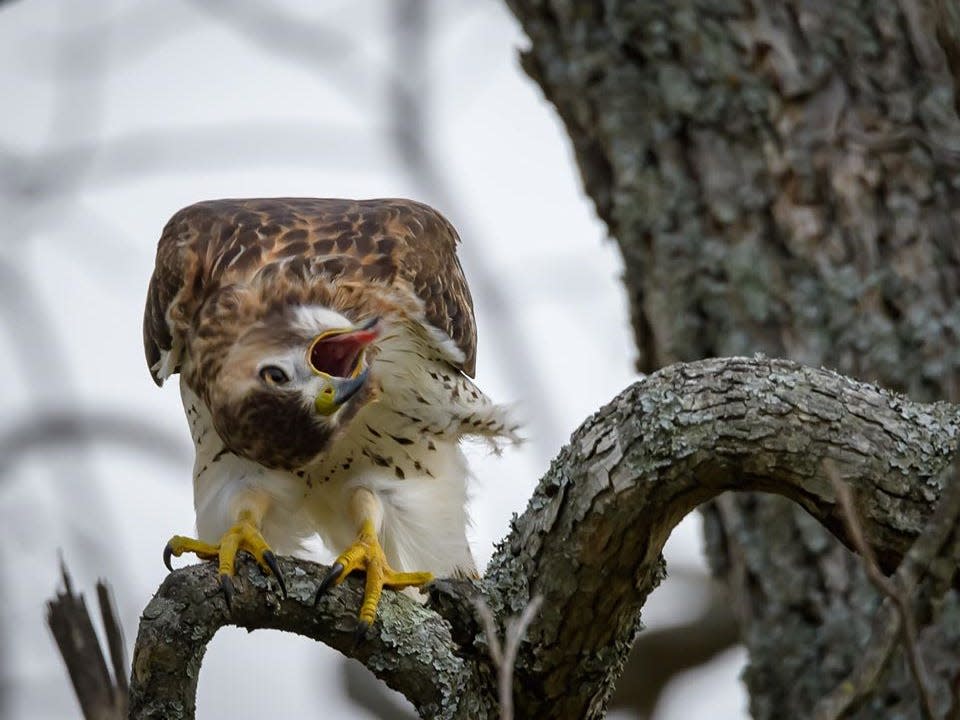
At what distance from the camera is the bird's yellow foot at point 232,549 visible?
3.38 metres

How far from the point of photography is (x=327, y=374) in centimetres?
388

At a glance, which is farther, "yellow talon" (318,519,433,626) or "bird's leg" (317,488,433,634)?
"yellow talon" (318,519,433,626)

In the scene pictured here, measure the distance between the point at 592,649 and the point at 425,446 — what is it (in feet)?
3.95

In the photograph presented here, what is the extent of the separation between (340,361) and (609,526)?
113 centimetres

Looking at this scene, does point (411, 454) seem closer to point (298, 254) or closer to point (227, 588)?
point (298, 254)

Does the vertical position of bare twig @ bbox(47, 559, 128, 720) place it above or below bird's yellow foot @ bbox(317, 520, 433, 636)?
below

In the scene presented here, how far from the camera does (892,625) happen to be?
6.51ft

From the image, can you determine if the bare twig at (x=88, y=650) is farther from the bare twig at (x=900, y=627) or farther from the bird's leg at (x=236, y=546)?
the bare twig at (x=900, y=627)

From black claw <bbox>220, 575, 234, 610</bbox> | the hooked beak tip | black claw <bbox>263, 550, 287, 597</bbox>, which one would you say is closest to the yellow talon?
black claw <bbox>263, 550, 287, 597</bbox>

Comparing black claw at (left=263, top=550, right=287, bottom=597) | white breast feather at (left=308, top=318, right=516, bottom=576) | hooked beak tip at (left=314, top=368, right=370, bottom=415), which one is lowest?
black claw at (left=263, top=550, right=287, bottom=597)

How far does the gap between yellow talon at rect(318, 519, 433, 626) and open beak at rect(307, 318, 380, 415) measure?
1.30ft

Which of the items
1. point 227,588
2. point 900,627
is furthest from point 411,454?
point 900,627

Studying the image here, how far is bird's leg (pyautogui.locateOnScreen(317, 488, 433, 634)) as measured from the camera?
3455 mm

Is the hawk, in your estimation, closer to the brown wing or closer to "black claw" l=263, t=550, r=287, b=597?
the brown wing
